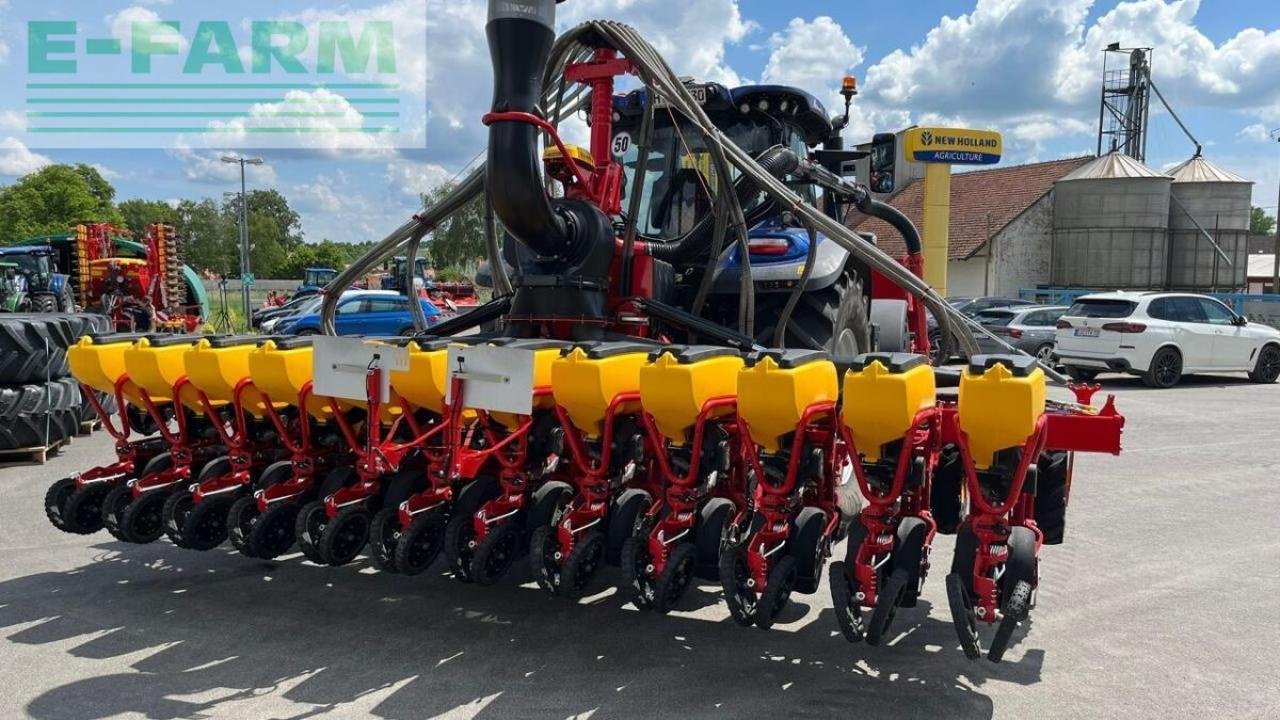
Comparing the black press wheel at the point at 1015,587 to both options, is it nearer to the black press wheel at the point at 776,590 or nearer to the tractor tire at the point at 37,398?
the black press wheel at the point at 776,590

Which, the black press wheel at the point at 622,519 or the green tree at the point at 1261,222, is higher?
the green tree at the point at 1261,222

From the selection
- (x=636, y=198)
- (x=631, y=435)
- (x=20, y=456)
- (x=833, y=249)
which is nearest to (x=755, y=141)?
(x=833, y=249)

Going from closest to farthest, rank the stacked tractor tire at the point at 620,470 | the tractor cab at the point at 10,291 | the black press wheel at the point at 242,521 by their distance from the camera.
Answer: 1. the stacked tractor tire at the point at 620,470
2. the black press wheel at the point at 242,521
3. the tractor cab at the point at 10,291

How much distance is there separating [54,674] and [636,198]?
3.41 m

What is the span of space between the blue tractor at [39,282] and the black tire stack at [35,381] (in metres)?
10.7

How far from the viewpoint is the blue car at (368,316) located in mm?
20578

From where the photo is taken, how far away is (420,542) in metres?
4.03

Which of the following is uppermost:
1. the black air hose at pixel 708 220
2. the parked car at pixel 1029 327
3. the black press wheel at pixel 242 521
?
the black air hose at pixel 708 220

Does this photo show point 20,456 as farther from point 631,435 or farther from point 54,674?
point 631,435

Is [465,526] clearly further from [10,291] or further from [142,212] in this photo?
[142,212]

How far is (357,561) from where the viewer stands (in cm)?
512

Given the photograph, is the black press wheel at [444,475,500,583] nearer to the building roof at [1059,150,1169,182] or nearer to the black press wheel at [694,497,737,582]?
the black press wheel at [694,497,737,582]

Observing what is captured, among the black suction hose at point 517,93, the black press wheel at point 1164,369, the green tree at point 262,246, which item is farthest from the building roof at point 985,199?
the green tree at point 262,246

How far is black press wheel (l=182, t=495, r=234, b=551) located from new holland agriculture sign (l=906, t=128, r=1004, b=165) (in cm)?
2157
